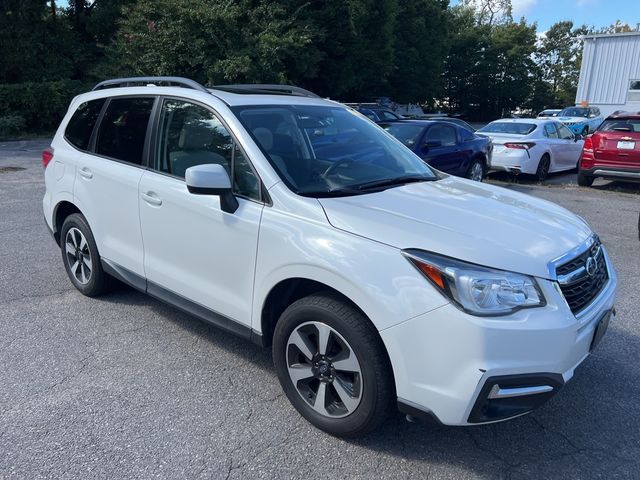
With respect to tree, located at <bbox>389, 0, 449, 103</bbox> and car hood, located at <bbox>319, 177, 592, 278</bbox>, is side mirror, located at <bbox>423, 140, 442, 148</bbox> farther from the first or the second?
tree, located at <bbox>389, 0, 449, 103</bbox>

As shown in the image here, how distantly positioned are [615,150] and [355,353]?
1059 centimetres

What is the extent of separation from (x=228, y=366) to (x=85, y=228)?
1.82 metres

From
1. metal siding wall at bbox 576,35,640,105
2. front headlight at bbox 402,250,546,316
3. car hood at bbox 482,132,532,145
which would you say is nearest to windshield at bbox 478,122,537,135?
car hood at bbox 482,132,532,145

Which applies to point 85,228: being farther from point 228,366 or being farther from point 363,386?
point 363,386

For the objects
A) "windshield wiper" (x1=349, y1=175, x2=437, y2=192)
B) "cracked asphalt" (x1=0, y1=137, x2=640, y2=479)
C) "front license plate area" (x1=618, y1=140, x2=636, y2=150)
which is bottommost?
"cracked asphalt" (x1=0, y1=137, x2=640, y2=479)

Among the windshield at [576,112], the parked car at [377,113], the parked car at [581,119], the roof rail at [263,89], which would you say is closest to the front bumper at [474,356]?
the roof rail at [263,89]

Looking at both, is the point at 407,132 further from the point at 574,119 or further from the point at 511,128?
the point at 574,119

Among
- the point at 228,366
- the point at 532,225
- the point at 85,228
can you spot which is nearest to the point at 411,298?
the point at 532,225

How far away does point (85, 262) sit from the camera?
475cm

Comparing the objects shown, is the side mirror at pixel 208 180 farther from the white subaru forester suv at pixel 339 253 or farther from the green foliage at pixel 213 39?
the green foliage at pixel 213 39

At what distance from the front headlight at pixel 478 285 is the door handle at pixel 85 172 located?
2.97 metres

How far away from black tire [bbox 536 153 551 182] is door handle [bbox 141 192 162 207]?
10.7 m

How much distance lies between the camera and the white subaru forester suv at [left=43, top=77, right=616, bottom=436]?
8.26ft

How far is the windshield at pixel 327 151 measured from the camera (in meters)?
3.34
